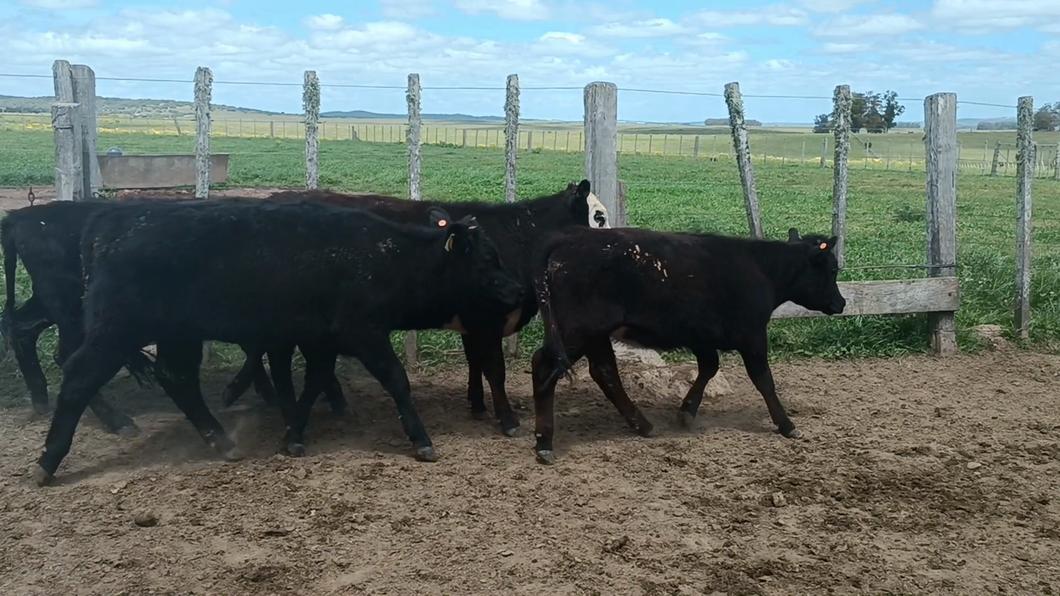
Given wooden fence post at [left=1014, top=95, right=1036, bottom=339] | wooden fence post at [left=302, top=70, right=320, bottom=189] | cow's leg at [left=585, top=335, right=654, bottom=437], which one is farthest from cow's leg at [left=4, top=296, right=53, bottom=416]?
wooden fence post at [left=1014, top=95, right=1036, bottom=339]

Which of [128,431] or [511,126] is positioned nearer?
[128,431]

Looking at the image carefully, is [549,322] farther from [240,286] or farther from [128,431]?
[128,431]

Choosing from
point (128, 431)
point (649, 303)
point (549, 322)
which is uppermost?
point (649, 303)

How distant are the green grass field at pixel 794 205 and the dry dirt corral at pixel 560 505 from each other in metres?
1.83

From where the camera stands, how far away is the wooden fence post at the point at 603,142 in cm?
→ 836

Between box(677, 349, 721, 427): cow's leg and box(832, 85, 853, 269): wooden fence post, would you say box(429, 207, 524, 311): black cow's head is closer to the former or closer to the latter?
box(677, 349, 721, 427): cow's leg

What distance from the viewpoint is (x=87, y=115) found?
7984 mm

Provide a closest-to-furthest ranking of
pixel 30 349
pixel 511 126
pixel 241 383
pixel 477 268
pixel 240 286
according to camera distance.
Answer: pixel 240 286 < pixel 477 268 < pixel 30 349 < pixel 241 383 < pixel 511 126

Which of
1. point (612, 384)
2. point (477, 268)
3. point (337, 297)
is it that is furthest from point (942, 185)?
point (337, 297)

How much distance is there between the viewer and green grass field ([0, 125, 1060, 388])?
9.55m

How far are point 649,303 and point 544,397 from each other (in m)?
1.00

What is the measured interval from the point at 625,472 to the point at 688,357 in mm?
3255

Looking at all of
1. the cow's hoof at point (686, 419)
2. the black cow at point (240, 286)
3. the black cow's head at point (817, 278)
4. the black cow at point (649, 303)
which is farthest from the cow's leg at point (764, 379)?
the black cow at point (240, 286)

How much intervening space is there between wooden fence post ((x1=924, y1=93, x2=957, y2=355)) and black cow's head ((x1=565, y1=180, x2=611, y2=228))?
3345 millimetres
